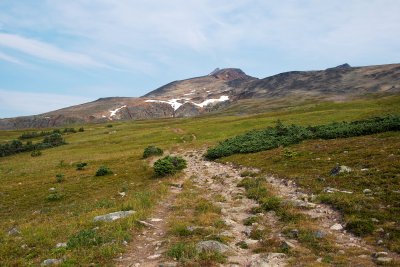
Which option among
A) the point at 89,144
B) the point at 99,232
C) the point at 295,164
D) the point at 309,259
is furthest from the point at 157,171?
the point at 89,144

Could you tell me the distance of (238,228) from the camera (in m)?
17.8

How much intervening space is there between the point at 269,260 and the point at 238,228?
14.7 feet

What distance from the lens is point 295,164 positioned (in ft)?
101

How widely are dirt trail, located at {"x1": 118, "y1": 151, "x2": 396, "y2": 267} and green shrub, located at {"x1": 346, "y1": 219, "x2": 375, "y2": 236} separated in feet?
1.11

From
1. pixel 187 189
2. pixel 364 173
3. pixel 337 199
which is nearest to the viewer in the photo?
pixel 337 199

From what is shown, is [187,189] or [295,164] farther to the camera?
[295,164]

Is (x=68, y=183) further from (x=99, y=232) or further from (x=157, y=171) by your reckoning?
(x=99, y=232)

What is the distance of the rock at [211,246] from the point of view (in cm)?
1430

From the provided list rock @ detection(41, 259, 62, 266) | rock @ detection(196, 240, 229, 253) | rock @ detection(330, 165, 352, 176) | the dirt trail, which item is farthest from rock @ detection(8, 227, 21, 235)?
rock @ detection(330, 165, 352, 176)

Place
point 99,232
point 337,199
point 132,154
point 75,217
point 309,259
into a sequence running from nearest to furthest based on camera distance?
point 309,259 → point 99,232 → point 337,199 → point 75,217 → point 132,154

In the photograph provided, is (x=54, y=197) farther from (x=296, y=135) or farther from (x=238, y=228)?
(x=296, y=135)

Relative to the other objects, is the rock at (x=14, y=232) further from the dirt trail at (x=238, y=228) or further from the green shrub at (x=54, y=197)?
the green shrub at (x=54, y=197)

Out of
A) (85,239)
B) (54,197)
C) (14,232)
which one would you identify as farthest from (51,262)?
(54,197)

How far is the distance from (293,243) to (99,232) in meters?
8.54
